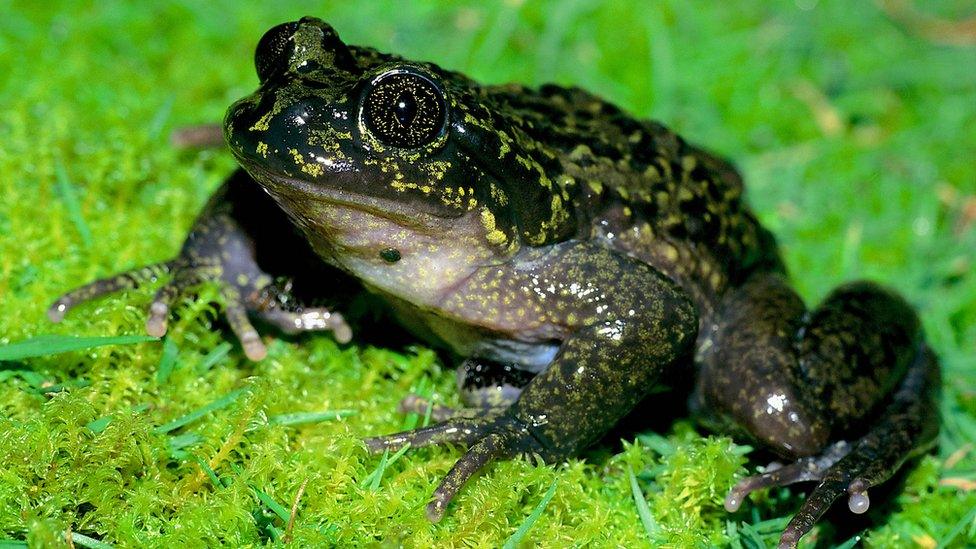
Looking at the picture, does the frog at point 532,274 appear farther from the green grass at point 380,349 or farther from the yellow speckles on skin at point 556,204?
the green grass at point 380,349

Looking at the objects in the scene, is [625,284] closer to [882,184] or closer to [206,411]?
[206,411]

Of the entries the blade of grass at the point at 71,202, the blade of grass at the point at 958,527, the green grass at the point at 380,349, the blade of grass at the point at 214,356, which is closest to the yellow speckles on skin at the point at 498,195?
the green grass at the point at 380,349

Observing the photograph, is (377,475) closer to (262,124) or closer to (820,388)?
(262,124)

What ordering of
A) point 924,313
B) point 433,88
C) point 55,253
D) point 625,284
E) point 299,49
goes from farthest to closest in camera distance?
point 924,313, point 55,253, point 625,284, point 299,49, point 433,88

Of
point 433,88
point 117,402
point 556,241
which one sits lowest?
point 117,402

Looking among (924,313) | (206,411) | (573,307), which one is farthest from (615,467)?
(924,313)

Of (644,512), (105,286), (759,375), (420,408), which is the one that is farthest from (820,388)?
(105,286)
